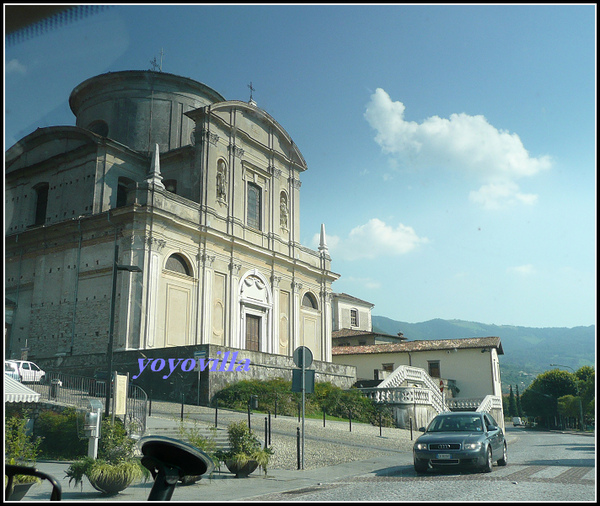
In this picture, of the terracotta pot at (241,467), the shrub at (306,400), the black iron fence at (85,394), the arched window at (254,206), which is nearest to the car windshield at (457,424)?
the terracotta pot at (241,467)

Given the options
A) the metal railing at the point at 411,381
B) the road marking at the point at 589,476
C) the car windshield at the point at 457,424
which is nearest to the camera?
the road marking at the point at 589,476

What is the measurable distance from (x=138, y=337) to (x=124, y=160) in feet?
38.9

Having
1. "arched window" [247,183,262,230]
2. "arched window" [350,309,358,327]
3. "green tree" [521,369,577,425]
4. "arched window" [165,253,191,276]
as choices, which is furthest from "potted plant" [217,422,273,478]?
"green tree" [521,369,577,425]

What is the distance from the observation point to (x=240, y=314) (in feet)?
119

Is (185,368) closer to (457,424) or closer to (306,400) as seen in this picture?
(306,400)

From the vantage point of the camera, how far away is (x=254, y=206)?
130 feet

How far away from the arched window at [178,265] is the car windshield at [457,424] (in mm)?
20706

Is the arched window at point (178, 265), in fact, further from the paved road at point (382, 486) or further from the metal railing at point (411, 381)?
the paved road at point (382, 486)

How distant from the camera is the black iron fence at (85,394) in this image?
1622cm

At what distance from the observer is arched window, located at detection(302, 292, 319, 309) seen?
42416 millimetres

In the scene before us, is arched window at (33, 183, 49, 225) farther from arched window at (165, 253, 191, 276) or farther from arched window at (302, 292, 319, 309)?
arched window at (302, 292, 319, 309)

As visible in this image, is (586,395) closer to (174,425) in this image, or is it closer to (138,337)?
(138,337)

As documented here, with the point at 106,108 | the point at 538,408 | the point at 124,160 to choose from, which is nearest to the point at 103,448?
the point at 124,160

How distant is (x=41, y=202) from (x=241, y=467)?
Result: 1146 inches
